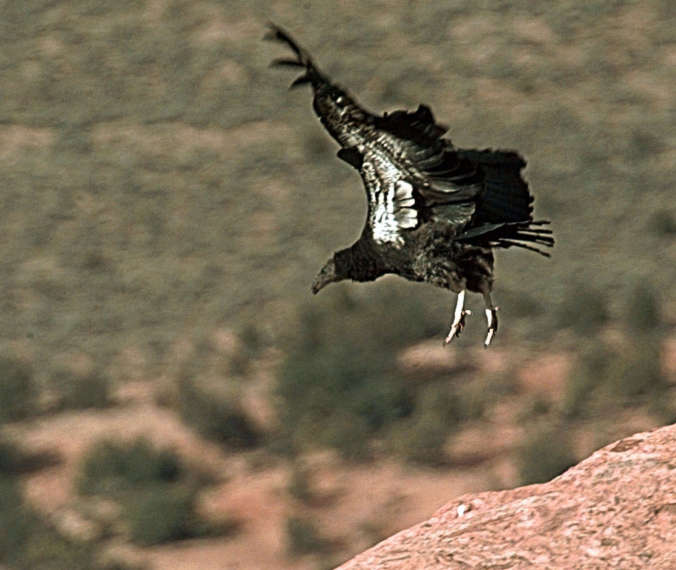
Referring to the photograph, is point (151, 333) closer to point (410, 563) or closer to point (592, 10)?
point (592, 10)

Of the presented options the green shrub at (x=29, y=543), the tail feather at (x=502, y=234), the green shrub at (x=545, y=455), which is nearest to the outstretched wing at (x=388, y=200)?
the tail feather at (x=502, y=234)

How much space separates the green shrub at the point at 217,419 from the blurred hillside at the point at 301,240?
0.12 feet

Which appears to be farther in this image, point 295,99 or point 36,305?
point 295,99

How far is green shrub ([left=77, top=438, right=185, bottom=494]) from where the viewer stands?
22406 millimetres

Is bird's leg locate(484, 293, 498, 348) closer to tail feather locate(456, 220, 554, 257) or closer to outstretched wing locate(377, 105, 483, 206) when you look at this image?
tail feather locate(456, 220, 554, 257)

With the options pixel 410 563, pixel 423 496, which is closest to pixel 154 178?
pixel 423 496

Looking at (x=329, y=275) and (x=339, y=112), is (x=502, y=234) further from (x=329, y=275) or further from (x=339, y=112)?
(x=339, y=112)

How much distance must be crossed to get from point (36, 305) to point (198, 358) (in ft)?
10.6

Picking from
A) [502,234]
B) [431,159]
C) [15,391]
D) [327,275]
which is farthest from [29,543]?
[431,159]

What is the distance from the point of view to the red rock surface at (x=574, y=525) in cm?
785

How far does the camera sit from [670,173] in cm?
2977

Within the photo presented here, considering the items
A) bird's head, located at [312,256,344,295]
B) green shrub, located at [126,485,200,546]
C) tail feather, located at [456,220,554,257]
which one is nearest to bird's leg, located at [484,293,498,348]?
tail feather, located at [456,220,554,257]

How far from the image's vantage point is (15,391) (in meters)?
25.2

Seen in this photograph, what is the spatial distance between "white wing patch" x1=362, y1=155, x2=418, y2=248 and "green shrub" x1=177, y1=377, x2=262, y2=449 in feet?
45.7
